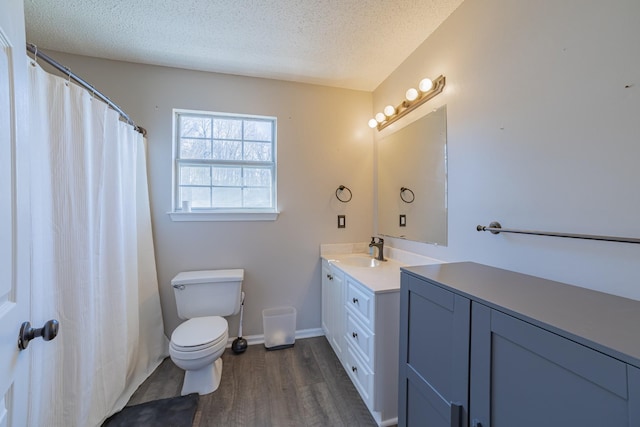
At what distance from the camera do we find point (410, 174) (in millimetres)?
1952

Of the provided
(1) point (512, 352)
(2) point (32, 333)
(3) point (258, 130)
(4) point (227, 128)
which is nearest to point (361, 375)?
(1) point (512, 352)

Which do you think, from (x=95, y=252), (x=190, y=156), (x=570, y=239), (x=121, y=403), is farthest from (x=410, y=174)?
(x=121, y=403)

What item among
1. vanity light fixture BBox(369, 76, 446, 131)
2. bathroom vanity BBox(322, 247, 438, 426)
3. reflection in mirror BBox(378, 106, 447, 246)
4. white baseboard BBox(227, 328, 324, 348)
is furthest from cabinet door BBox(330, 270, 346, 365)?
vanity light fixture BBox(369, 76, 446, 131)

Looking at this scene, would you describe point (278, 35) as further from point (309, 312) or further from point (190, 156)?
point (309, 312)

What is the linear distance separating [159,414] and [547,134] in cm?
253

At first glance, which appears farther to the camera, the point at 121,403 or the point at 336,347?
the point at 336,347

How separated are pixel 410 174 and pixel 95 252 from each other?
84.0 inches

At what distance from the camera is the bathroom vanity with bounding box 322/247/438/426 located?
4.51 feet

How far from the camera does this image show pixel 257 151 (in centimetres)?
236

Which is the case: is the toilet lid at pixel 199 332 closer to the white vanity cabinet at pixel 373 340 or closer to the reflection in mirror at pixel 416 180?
the white vanity cabinet at pixel 373 340

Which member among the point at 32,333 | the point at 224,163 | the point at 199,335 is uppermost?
the point at 224,163

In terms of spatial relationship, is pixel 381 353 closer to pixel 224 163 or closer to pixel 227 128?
pixel 224 163

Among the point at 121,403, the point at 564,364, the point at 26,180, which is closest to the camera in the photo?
the point at 564,364

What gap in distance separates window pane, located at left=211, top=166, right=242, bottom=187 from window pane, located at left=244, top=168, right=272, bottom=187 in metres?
0.06
